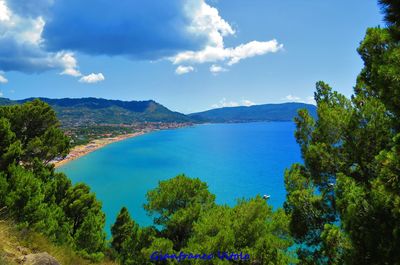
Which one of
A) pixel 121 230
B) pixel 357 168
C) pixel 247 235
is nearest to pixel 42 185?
pixel 121 230

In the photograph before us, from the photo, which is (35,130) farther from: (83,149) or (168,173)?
(83,149)

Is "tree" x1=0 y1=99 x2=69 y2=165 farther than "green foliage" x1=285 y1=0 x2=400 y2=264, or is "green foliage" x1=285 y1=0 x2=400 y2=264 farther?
"tree" x1=0 y1=99 x2=69 y2=165

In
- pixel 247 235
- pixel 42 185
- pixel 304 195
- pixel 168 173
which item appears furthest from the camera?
pixel 168 173

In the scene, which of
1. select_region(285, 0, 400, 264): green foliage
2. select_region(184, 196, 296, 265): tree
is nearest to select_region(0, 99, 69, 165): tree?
select_region(184, 196, 296, 265): tree

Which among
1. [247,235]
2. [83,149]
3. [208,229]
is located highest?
[208,229]

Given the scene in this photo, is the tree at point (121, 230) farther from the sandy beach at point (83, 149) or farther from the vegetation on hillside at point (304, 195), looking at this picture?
the sandy beach at point (83, 149)

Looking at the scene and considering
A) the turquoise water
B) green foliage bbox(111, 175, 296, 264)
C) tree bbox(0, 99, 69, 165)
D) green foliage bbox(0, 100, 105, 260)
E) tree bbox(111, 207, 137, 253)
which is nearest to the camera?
green foliage bbox(111, 175, 296, 264)

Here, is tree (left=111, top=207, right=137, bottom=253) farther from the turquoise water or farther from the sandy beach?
the sandy beach

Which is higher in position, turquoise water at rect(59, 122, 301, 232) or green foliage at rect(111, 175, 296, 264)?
green foliage at rect(111, 175, 296, 264)

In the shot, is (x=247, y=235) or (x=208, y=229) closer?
(x=247, y=235)

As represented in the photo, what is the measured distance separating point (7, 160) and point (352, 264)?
17883 mm

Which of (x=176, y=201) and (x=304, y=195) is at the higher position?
(x=304, y=195)

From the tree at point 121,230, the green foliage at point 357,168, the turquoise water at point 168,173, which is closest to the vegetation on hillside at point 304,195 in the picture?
the green foliage at point 357,168

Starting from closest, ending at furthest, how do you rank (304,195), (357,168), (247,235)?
(357,168)
(304,195)
(247,235)
